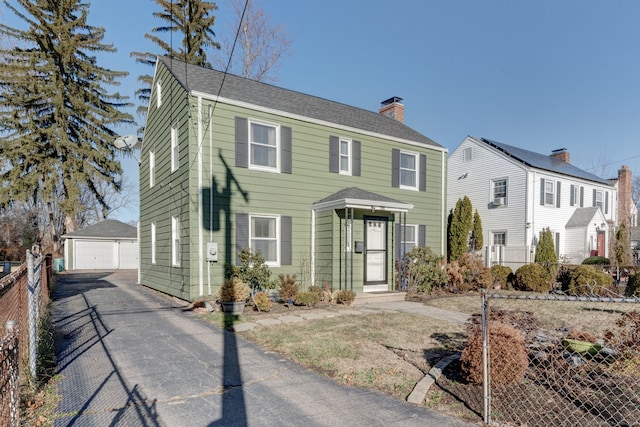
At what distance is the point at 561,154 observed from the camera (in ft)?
86.1

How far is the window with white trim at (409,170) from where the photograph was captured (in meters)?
14.0

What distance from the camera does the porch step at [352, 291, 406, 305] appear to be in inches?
404

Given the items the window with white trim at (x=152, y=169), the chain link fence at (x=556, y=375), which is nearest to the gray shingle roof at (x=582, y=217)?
the chain link fence at (x=556, y=375)

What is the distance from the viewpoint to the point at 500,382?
3.94 m

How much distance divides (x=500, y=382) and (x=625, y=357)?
1585mm

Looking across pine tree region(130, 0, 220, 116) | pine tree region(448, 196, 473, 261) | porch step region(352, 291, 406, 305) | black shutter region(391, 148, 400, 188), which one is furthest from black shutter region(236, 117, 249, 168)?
pine tree region(130, 0, 220, 116)

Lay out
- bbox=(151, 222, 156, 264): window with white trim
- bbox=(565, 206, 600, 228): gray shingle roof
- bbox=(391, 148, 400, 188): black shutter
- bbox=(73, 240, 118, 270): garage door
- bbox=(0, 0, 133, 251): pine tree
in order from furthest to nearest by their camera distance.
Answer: bbox=(73, 240, 118, 270): garage door, bbox=(0, 0, 133, 251): pine tree, bbox=(565, 206, 600, 228): gray shingle roof, bbox=(391, 148, 400, 188): black shutter, bbox=(151, 222, 156, 264): window with white trim

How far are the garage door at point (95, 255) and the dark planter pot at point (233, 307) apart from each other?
2180 centimetres

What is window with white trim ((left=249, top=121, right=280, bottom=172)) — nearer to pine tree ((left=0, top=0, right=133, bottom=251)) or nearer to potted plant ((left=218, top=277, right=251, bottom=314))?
potted plant ((left=218, top=277, right=251, bottom=314))

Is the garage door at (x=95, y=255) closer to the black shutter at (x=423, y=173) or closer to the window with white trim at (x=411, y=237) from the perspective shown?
the window with white trim at (x=411, y=237)

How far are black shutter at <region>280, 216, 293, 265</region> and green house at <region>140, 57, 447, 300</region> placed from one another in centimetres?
3

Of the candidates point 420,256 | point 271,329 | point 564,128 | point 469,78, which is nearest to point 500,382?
point 271,329

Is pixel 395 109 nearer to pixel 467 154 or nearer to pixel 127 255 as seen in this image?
pixel 467 154

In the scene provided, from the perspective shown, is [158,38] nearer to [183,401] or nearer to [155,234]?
[155,234]
